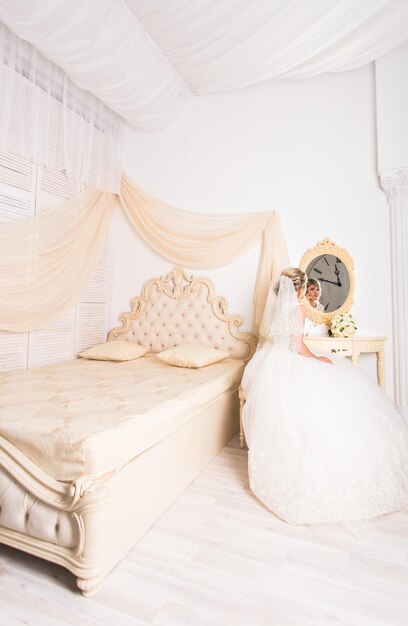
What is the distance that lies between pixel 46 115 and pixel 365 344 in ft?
11.4

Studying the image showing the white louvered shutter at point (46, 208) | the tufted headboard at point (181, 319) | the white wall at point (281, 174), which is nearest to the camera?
the white louvered shutter at point (46, 208)

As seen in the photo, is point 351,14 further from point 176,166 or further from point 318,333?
point 318,333

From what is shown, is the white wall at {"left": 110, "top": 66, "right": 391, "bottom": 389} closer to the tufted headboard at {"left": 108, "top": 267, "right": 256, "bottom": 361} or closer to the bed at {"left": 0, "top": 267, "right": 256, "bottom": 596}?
the tufted headboard at {"left": 108, "top": 267, "right": 256, "bottom": 361}

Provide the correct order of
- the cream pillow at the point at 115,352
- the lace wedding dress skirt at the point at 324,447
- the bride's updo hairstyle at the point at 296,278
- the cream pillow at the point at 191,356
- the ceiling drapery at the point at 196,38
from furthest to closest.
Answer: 1. the cream pillow at the point at 115,352
2. the cream pillow at the point at 191,356
3. the bride's updo hairstyle at the point at 296,278
4. the ceiling drapery at the point at 196,38
5. the lace wedding dress skirt at the point at 324,447

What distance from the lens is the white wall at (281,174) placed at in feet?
11.2

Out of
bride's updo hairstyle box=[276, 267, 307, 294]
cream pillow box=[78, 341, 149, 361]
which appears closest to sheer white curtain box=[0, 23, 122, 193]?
cream pillow box=[78, 341, 149, 361]

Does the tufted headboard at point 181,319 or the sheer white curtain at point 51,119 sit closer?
the sheer white curtain at point 51,119

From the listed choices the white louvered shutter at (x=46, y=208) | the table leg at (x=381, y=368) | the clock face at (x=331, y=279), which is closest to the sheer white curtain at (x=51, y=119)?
the white louvered shutter at (x=46, y=208)

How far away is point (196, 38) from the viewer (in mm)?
2996

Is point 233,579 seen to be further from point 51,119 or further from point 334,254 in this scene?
point 51,119

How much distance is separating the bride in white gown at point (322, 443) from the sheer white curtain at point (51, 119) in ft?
9.03

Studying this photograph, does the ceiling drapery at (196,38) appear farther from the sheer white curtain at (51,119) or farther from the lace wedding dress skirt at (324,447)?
the lace wedding dress skirt at (324,447)

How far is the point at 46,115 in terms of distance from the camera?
3166 millimetres

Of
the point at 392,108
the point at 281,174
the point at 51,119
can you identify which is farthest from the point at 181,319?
the point at 392,108
